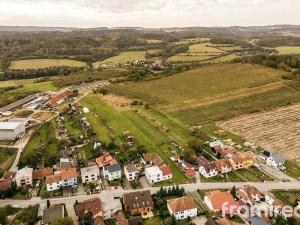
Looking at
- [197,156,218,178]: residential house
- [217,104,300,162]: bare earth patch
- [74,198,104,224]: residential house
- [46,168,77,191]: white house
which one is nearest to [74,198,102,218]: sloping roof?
[74,198,104,224]: residential house

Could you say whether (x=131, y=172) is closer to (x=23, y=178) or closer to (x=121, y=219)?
(x=121, y=219)

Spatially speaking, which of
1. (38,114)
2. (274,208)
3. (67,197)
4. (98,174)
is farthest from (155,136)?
(38,114)

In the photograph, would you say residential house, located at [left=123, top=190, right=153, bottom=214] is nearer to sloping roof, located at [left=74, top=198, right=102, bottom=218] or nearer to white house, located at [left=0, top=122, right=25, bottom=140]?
sloping roof, located at [left=74, top=198, right=102, bottom=218]

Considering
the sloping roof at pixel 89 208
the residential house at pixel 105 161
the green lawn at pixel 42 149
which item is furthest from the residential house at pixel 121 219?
the green lawn at pixel 42 149

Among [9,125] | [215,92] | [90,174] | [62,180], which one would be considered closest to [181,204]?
[90,174]

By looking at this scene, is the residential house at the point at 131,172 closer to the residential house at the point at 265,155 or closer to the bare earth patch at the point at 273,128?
the residential house at the point at 265,155

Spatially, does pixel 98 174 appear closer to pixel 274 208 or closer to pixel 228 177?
pixel 228 177
